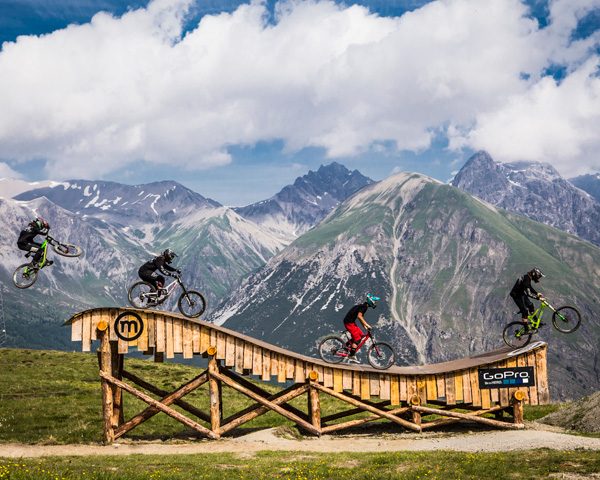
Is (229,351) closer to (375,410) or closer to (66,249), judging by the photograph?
(375,410)

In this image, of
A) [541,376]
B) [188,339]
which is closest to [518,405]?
[541,376]

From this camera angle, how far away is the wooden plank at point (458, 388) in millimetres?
30203

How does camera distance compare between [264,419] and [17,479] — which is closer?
[17,479]

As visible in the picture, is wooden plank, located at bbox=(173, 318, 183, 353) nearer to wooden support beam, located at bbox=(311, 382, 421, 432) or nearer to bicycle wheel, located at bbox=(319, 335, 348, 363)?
wooden support beam, located at bbox=(311, 382, 421, 432)

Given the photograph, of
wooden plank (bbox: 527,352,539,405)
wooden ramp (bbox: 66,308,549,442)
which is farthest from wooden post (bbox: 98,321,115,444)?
wooden plank (bbox: 527,352,539,405)

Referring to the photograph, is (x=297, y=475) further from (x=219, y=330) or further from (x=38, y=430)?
(x=38, y=430)

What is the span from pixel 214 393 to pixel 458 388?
13735 millimetres

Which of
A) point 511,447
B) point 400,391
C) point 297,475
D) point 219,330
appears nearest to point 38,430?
point 219,330

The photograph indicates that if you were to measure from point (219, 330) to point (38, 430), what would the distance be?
36.8ft

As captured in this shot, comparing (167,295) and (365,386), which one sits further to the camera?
(167,295)

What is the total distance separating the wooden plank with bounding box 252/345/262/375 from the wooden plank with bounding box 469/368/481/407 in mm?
11962

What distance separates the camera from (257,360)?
3039cm

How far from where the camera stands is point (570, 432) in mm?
27328

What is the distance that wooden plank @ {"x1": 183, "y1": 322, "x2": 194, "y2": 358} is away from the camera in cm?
3036
